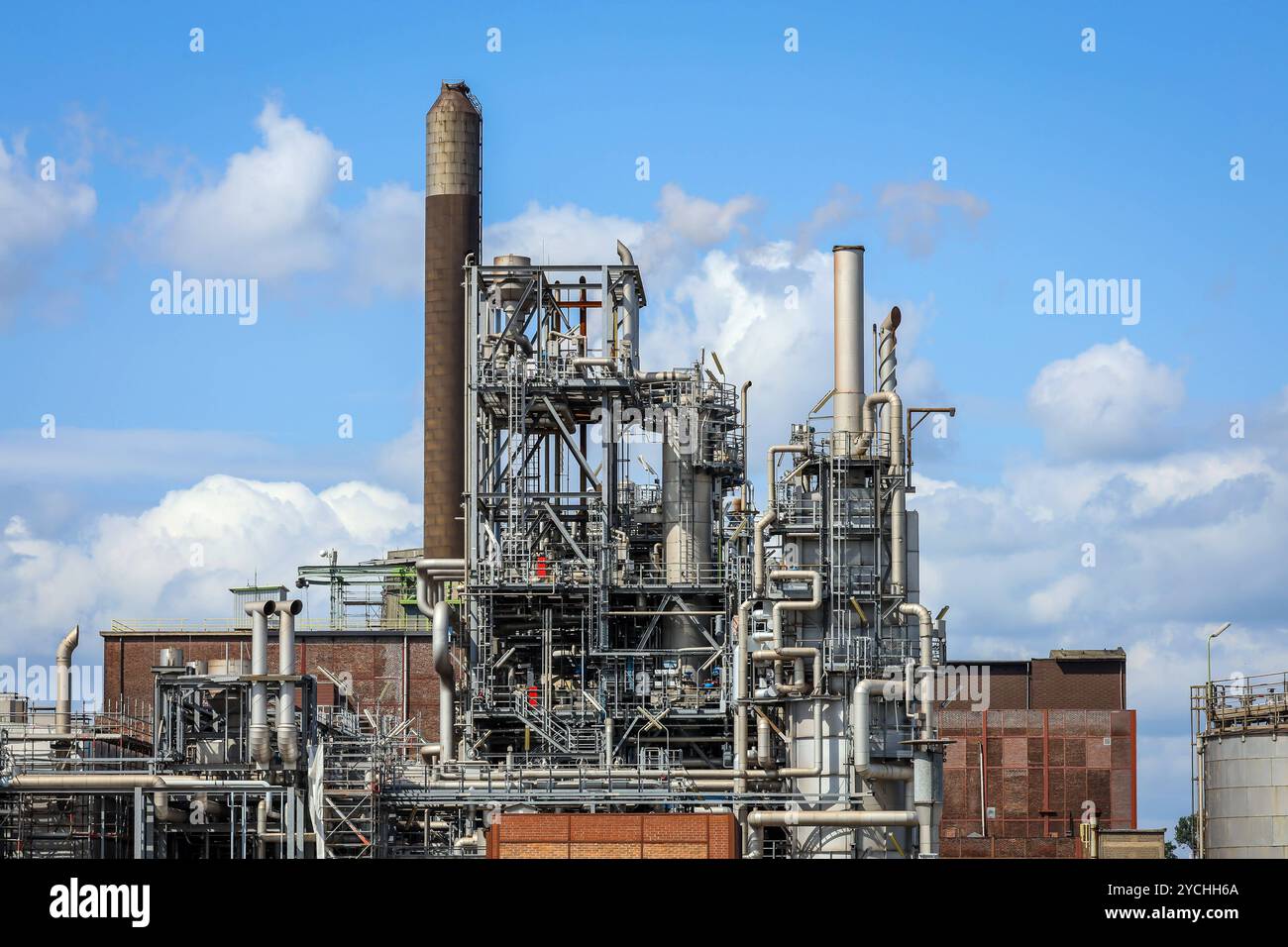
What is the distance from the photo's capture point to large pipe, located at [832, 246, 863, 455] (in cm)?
6175

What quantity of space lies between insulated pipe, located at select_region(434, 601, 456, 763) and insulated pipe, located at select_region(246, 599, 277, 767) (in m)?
7.14

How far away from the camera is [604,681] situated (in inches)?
2375

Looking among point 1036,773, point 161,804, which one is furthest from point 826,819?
point 1036,773

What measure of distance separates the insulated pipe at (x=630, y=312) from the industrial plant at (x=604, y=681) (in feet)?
0.40

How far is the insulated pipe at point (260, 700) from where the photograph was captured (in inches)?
2002

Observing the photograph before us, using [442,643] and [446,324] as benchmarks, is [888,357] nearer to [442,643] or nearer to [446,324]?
[442,643]

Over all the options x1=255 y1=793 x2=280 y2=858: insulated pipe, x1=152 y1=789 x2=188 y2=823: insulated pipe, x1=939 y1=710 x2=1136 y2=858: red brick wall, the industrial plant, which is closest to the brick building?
x1=939 y1=710 x2=1136 y2=858: red brick wall

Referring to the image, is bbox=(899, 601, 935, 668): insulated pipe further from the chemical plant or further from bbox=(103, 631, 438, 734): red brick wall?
bbox=(103, 631, 438, 734): red brick wall

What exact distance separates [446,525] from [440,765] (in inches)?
957

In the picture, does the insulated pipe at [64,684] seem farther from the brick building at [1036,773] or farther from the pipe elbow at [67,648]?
the brick building at [1036,773]

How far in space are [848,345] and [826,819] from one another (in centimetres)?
1519

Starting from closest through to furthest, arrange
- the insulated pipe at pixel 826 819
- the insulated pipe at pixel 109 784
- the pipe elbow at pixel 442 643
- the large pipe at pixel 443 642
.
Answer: the insulated pipe at pixel 109 784
the insulated pipe at pixel 826 819
the pipe elbow at pixel 442 643
the large pipe at pixel 443 642

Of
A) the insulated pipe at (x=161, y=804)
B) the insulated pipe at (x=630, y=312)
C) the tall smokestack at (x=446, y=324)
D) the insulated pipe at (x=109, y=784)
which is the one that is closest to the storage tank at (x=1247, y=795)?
the insulated pipe at (x=630, y=312)

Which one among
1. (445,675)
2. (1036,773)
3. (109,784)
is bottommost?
(1036,773)
